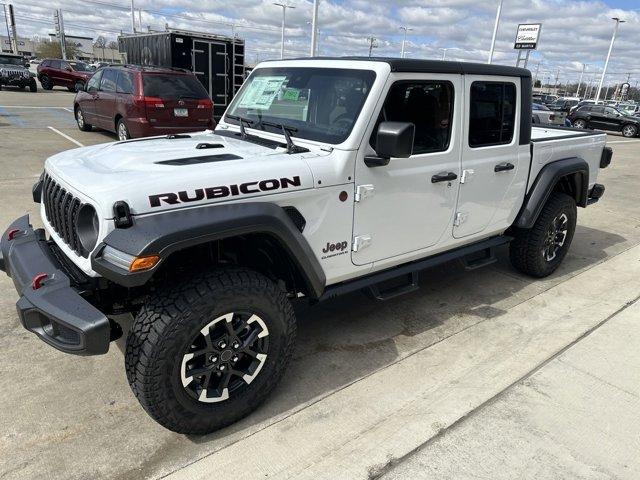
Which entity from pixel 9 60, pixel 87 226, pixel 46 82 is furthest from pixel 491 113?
pixel 46 82

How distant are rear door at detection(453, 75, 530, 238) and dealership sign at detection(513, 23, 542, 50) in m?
35.2

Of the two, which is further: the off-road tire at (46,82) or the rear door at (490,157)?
the off-road tire at (46,82)

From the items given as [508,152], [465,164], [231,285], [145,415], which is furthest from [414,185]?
[145,415]

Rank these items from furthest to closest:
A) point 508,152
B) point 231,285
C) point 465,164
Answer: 1. point 508,152
2. point 465,164
3. point 231,285

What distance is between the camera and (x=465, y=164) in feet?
11.7

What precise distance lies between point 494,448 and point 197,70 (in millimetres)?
13935

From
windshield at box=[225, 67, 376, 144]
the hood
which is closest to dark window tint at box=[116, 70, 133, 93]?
→ windshield at box=[225, 67, 376, 144]

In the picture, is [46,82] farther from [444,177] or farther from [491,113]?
[444,177]

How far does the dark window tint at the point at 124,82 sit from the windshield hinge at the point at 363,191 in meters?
7.98

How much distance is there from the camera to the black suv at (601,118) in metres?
23.9

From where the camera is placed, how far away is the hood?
2.25m

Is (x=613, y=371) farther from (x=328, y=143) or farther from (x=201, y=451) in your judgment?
(x=201, y=451)

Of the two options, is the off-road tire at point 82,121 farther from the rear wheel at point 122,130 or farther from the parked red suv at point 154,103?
the rear wheel at point 122,130

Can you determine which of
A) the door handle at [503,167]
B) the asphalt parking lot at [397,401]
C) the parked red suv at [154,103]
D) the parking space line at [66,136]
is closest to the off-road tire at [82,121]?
the parking space line at [66,136]
